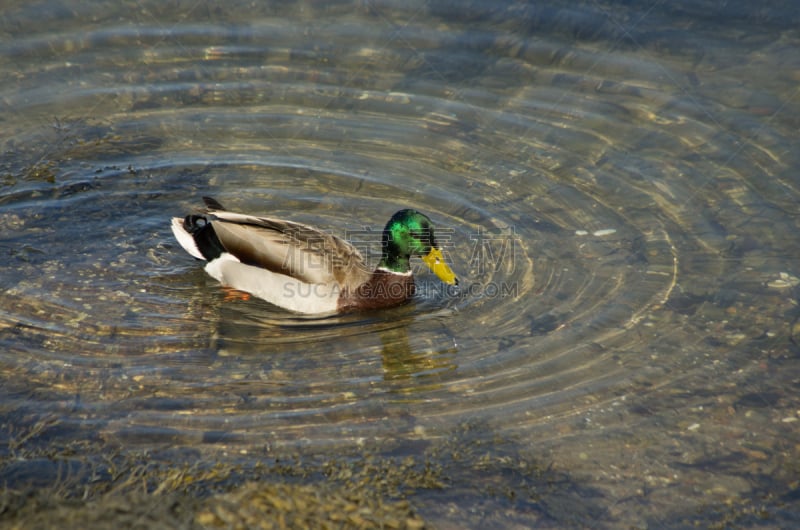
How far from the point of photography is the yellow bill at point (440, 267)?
7.95 meters

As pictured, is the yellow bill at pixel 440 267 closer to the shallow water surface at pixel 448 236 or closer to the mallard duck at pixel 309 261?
the mallard duck at pixel 309 261

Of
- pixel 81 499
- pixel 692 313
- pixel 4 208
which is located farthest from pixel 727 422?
pixel 4 208

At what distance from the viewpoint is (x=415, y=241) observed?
26.4 feet

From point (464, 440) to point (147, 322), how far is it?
9.42 feet

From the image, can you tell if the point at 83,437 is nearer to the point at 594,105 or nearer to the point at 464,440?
the point at 464,440

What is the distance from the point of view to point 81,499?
5.12m

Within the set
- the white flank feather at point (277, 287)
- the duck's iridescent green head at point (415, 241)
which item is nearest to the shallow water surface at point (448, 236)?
the white flank feather at point (277, 287)

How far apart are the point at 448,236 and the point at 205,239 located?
2.21 m

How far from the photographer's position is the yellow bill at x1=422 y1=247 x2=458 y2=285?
795 cm

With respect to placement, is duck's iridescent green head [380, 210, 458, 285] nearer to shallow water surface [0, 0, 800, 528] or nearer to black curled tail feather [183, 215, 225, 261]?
shallow water surface [0, 0, 800, 528]

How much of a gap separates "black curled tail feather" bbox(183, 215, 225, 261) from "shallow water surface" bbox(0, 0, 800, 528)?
0.73ft

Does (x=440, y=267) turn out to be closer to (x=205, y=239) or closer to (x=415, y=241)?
(x=415, y=241)

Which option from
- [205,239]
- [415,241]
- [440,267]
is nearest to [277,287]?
[205,239]

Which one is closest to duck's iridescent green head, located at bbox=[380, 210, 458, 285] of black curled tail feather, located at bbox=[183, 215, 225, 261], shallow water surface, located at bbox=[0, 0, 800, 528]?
shallow water surface, located at bbox=[0, 0, 800, 528]
